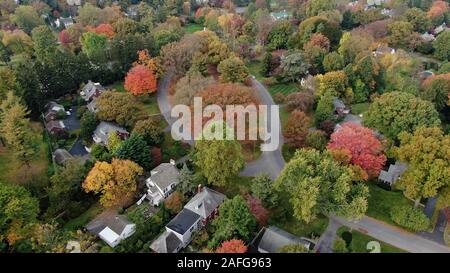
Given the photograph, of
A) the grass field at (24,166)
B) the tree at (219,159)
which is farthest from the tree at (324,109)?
the grass field at (24,166)

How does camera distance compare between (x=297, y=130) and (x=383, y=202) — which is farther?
(x=297, y=130)

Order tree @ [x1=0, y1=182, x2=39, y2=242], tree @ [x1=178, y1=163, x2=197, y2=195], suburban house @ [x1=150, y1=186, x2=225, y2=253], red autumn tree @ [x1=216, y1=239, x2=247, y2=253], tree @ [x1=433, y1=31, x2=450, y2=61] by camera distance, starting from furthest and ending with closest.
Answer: tree @ [x1=433, y1=31, x2=450, y2=61], tree @ [x1=178, y1=163, x2=197, y2=195], suburban house @ [x1=150, y1=186, x2=225, y2=253], tree @ [x1=0, y1=182, x2=39, y2=242], red autumn tree @ [x1=216, y1=239, x2=247, y2=253]

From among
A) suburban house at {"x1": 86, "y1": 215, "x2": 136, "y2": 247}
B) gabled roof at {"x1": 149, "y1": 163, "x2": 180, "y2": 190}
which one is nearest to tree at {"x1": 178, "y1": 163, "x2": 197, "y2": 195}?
gabled roof at {"x1": 149, "y1": 163, "x2": 180, "y2": 190}

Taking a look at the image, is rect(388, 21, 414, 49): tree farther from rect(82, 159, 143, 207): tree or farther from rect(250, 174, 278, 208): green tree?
rect(82, 159, 143, 207): tree

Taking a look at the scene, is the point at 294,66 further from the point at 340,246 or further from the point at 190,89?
the point at 340,246

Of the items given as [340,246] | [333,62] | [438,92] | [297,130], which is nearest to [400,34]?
[333,62]

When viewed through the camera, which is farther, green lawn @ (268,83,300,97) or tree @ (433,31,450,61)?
tree @ (433,31,450,61)

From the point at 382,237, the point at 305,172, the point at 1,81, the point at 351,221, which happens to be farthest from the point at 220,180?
the point at 1,81

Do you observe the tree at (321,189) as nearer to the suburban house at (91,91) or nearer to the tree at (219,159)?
the tree at (219,159)
